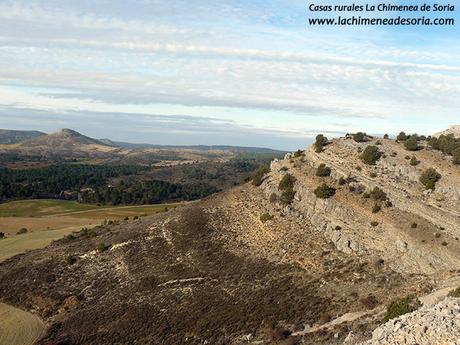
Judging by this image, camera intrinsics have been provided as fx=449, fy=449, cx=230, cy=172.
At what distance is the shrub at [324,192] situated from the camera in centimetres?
5993

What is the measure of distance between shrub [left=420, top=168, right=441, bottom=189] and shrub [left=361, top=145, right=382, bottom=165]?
7458 millimetres

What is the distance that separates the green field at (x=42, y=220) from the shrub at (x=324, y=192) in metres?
37.1

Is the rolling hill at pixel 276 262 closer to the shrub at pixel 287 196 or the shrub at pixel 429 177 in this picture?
the shrub at pixel 287 196

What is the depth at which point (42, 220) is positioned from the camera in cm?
11056

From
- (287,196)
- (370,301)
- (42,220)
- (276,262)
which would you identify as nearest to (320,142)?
(287,196)

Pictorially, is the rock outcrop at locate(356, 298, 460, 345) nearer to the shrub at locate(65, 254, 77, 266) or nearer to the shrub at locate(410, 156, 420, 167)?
the shrub at locate(410, 156, 420, 167)

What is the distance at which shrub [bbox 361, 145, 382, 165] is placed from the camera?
65.5m

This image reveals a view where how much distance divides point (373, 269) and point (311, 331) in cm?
1296

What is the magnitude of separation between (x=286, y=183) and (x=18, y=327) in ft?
127

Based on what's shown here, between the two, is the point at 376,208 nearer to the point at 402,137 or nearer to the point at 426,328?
the point at 402,137

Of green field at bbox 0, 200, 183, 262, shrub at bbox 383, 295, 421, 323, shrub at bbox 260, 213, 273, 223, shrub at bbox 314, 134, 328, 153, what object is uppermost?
shrub at bbox 314, 134, 328, 153

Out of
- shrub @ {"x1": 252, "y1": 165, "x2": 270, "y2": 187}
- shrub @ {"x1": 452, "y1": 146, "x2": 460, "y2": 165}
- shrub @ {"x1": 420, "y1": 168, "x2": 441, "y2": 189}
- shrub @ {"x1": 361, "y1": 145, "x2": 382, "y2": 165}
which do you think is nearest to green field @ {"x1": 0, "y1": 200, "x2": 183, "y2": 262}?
shrub @ {"x1": 252, "y1": 165, "x2": 270, "y2": 187}

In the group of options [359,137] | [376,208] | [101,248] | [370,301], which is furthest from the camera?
[359,137]

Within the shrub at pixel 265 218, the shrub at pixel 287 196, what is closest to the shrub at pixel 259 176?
the shrub at pixel 287 196
